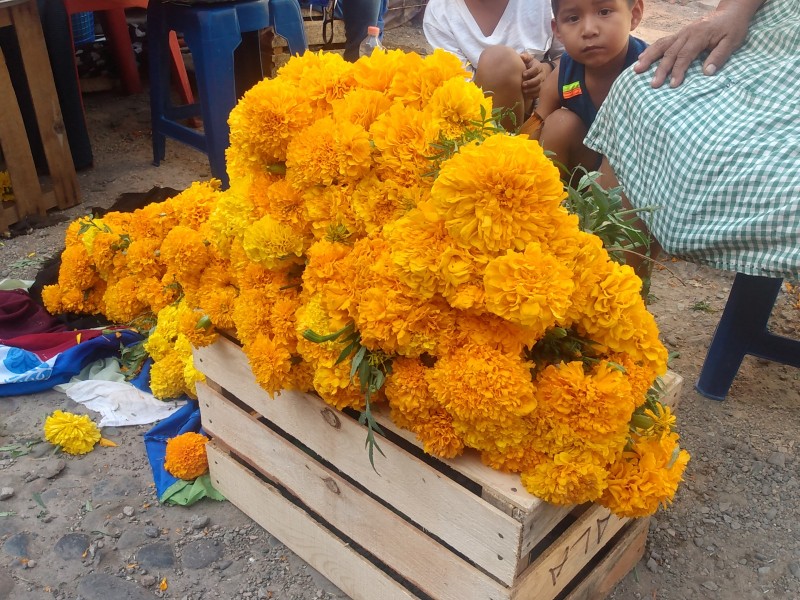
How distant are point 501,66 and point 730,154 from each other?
151 centimetres

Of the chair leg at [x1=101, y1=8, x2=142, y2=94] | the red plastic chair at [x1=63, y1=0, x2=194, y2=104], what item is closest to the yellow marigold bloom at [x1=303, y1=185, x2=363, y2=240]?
the red plastic chair at [x1=63, y1=0, x2=194, y2=104]

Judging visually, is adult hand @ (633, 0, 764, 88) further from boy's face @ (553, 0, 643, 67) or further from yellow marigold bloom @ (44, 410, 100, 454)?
yellow marigold bloom @ (44, 410, 100, 454)

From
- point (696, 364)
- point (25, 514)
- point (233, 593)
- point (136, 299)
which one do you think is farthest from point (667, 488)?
point (136, 299)

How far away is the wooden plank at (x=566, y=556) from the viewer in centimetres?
143

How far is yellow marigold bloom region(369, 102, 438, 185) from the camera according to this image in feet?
4.48

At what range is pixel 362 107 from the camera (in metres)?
1.46

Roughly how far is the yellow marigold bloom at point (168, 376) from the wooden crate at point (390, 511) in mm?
441

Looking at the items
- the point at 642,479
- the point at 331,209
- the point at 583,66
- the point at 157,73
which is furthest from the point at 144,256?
the point at 157,73

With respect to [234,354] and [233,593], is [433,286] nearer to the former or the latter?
[234,354]

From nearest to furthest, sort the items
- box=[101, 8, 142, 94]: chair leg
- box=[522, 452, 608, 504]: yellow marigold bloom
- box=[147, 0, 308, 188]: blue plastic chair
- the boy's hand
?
box=[522, 452, 608, 504]: yellow marigold bloom < the boy's hand < box=[147, 0, 308, 188]: blue plastic chair < box=[101, 8, 142, 94]: chair leg

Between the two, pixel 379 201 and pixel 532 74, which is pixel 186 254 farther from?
pixel 532 74

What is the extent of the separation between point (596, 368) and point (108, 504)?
159 centimetres

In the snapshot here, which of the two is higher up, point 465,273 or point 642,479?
point 465,273

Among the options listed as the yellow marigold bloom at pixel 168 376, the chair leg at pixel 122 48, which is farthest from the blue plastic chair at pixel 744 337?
the chair leg at pixel 122 48
